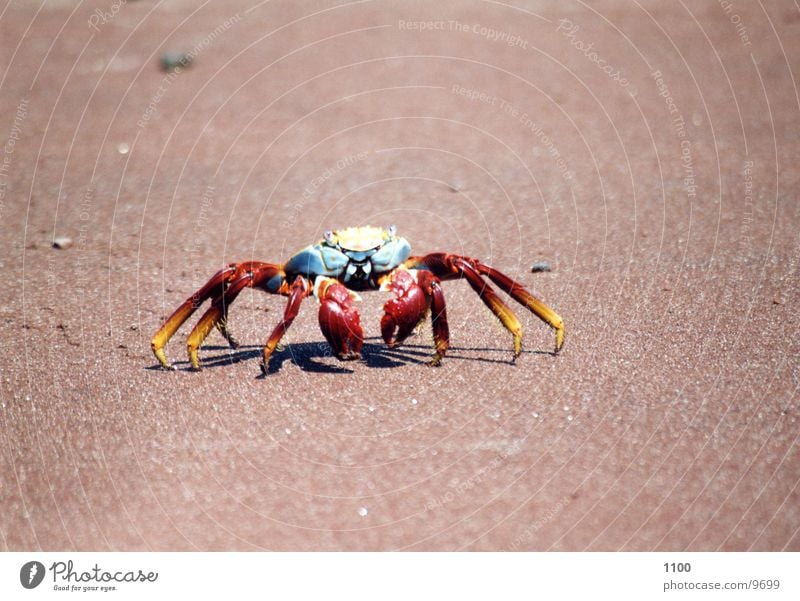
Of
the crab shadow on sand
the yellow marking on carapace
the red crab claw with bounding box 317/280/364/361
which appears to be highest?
the yellow marking on carapace

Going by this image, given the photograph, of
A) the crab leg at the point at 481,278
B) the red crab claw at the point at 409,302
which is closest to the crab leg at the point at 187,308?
the red crab claw at the point at 409,302

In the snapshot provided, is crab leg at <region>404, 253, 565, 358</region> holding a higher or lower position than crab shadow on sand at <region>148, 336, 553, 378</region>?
higher

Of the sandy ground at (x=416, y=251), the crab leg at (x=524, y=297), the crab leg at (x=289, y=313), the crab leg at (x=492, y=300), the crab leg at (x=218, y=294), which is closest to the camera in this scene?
→ the sandy ground at (x=416, y=251)

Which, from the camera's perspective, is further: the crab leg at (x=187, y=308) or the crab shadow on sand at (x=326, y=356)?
the crab shadow on sand at (x=326, y=356)

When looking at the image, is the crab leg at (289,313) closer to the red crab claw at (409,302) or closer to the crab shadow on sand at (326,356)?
the crab shadow on sand at (326,356)

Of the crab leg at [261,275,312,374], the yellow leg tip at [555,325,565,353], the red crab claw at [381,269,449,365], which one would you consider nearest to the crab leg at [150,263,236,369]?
the crab leg at [261,275,312,374]

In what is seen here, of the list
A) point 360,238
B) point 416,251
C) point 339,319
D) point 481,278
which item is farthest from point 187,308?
point 416,251

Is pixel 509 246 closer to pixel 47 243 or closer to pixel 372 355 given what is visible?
pixel 372 355

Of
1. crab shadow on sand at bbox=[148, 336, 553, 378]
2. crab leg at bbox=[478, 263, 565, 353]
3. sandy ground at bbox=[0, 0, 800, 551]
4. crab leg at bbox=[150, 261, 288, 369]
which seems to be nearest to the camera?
sandy ground at bbox=[0, 0, 800, 551]

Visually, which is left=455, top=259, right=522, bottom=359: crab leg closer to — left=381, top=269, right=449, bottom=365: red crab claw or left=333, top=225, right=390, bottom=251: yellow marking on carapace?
left=381, top=269, right=449, bottom=365: red crab claw
